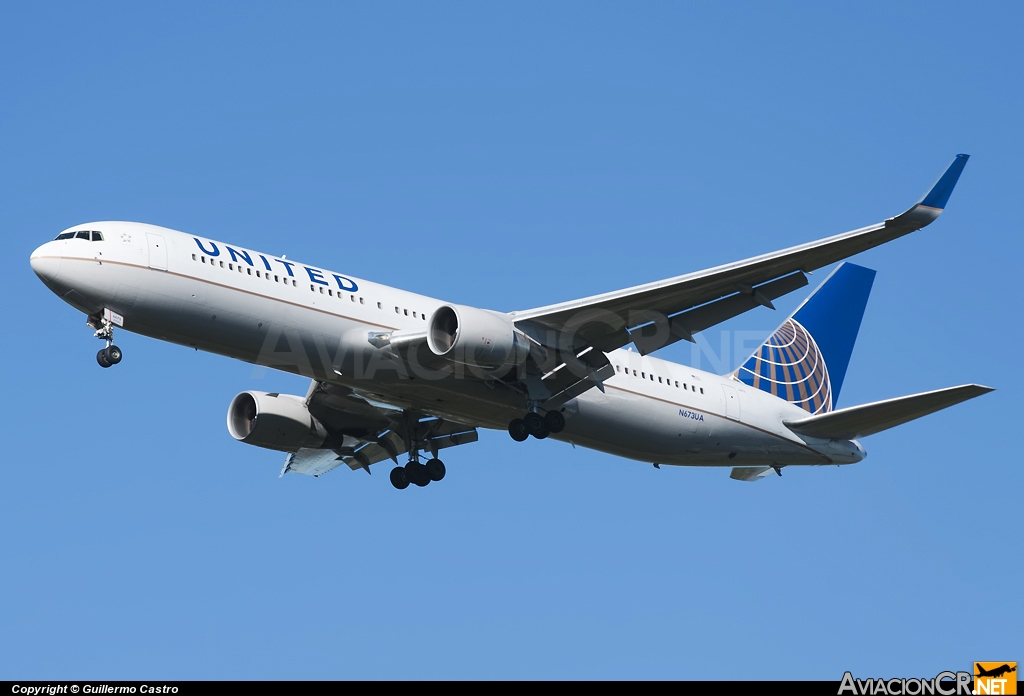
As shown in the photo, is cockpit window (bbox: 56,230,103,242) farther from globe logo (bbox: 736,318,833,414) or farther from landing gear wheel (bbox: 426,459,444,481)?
globe logo (bbox: 736,318,833,414)

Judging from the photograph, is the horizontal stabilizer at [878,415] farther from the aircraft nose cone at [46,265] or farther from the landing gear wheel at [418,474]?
the aircraft nose cone at [46,265]

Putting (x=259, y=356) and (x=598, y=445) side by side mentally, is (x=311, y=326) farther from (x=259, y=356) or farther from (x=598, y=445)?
(x=598, y=445)

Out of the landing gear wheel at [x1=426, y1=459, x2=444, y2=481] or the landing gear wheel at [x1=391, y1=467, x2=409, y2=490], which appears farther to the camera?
the landing gear wheel at [x1=391, y1=467, x2=409, y2=490]

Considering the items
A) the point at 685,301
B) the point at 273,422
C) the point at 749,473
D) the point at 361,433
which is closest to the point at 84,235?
the point at 273,422

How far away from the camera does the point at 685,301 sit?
29078 mm

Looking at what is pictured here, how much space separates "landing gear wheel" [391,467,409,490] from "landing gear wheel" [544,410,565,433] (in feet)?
18.3

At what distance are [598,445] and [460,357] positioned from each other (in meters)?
6.02

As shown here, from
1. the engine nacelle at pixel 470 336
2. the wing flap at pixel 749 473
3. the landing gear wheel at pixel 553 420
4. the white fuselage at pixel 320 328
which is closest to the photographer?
the white fuselage at pixel 320 328

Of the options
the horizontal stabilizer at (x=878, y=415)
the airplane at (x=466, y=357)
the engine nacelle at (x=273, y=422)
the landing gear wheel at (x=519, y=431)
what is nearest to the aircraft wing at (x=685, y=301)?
the airplane at (x=466, y=357)

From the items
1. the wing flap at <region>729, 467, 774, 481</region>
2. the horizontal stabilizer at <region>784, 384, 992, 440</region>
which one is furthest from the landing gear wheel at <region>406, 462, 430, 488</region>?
the horizontal stabilizer at <region>784, 384, 992, 440</region>

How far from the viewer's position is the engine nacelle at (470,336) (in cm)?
2812

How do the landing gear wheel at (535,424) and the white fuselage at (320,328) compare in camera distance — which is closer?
the white fuselage at (320,328)

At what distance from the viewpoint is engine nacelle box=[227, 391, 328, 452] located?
3325cm

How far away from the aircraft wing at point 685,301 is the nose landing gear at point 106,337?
9189 millimetres
